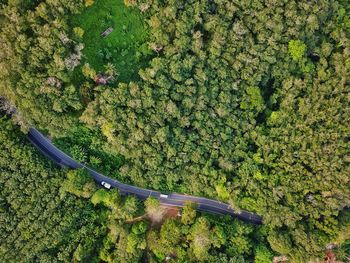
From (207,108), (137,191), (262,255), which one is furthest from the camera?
(137,191)

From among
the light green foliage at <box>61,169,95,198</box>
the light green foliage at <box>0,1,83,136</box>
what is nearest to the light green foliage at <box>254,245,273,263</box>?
the light green foliage at <box>61,169,95,198</box>

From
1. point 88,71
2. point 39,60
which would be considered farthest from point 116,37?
point 39,60

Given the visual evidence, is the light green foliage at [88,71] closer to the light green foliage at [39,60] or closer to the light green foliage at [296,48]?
the light green foliage at [39,60]

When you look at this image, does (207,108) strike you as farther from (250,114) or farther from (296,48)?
(296,48)

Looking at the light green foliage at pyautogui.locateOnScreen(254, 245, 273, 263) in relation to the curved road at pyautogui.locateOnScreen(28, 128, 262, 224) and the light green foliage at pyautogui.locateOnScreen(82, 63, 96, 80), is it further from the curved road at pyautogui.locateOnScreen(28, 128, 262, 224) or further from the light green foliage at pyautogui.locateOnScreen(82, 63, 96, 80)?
the light green foliage at pyautogui.locateOnScreen(82, 63, 96, 80)

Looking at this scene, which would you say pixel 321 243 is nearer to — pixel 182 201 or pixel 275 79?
pixel 182 201
